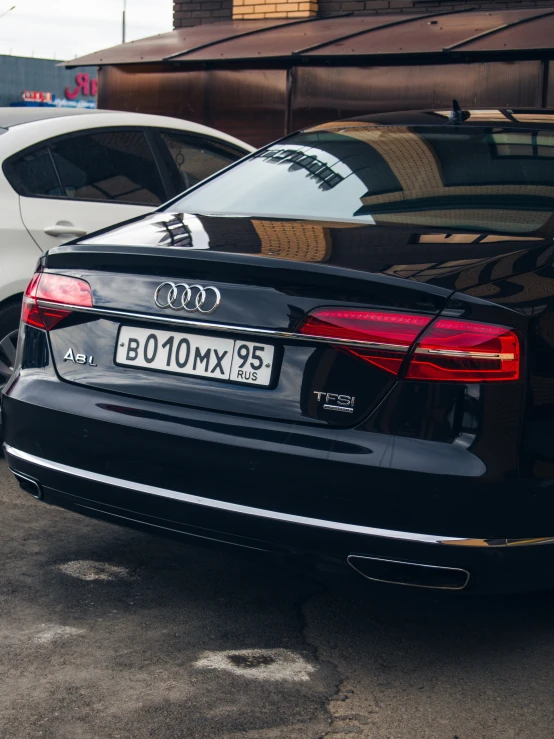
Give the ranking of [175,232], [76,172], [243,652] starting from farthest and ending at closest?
1. [76,172]
2. [175,232]
3. [243,652]

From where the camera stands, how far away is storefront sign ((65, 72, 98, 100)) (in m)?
56.2

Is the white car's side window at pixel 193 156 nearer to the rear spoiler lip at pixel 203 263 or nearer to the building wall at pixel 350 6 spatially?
the rear spoiler lip at pixel 203 263

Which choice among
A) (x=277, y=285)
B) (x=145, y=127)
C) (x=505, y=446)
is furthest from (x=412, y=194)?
(x=145, y=127)

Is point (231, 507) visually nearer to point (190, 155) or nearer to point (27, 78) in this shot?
point (190, 155)

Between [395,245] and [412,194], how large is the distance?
0.57m

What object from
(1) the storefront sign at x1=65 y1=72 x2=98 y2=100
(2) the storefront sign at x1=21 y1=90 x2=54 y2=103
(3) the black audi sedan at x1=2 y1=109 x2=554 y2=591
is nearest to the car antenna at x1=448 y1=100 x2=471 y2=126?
(3) the black audi sedan at x1=2 y1=109 x2=554 y2=591

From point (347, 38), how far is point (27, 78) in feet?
155

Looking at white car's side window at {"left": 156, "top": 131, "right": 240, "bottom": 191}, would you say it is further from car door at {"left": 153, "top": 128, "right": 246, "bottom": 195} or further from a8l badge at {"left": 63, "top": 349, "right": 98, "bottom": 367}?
a8l badge at {"left": 63, "top": 349, "right": 98, "bottom": 367}

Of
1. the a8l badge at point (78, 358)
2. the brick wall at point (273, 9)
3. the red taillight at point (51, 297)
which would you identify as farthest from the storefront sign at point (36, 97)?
the a8l badge at point (78, 358)

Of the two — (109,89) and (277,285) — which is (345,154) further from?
(109,89)

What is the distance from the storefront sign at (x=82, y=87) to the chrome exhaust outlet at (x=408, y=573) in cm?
5551

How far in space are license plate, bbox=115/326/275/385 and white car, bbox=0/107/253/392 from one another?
88.5 inches

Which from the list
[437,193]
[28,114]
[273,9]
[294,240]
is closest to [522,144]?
[437,193]

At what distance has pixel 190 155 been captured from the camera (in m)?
6.28
